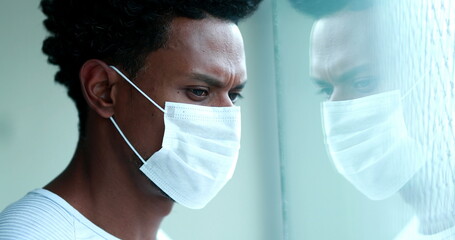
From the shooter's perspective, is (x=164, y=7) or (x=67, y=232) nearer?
(x=67, y=232)

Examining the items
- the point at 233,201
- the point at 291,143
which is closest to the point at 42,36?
the point at 233,201

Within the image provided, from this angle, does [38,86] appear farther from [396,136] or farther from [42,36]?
[396,136]

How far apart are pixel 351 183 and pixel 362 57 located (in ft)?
0.86

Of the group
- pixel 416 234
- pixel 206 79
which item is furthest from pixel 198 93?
pixel 416 234

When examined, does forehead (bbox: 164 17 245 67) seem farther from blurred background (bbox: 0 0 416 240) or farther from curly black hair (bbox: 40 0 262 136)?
blurred background (bbox: 0 0 416 240)

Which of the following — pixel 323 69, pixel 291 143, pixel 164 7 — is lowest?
pixel 291 143

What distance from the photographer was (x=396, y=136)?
1.02m

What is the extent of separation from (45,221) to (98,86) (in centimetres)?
29

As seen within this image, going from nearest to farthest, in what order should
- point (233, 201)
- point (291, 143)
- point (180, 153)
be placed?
point (180, 153) → point (291, 143) → point (233, 201)

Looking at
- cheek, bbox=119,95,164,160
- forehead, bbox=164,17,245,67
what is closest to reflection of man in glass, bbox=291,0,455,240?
forehead, bbox=164,17,245,67

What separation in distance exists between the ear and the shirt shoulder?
200mm

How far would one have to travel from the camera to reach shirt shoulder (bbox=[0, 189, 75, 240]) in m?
1.09

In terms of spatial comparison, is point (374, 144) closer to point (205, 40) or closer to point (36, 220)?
point (205, 40)

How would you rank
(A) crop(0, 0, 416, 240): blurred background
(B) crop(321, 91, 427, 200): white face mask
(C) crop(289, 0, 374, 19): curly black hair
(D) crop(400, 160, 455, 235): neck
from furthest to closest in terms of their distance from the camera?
(A) crop(0, 0, 416, 240): blurred background, (C) crop(289, 0, 374, 19): curly black hair, (B) crop(321, 91, 427, 200): white face mask, (D) crop(400, 160, 455, 235): neck
